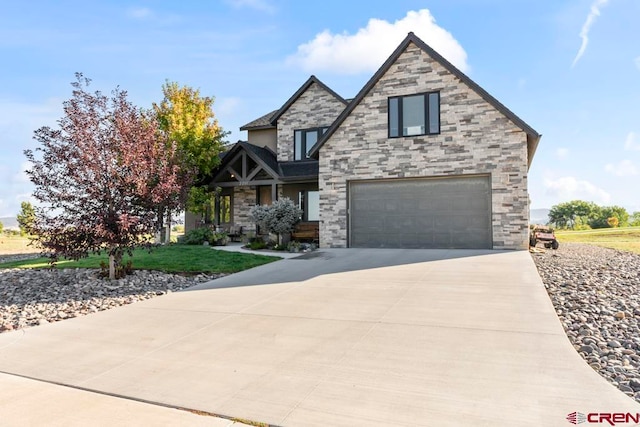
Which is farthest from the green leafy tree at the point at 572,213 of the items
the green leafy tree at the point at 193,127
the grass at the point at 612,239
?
the green leafy tree at the point at 193,127

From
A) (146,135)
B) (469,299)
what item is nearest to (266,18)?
(146,135)

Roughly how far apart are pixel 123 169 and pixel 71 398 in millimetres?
6623

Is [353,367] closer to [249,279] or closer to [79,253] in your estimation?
[249,279]

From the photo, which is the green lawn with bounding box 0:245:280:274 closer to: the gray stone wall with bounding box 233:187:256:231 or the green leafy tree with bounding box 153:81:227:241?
the green leafy tree with bounding box 153:81:227:241

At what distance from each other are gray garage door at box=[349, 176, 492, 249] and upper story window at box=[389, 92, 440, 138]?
77.0 inches

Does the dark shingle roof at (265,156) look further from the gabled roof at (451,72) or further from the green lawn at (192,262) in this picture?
the green lawn at (192,262)

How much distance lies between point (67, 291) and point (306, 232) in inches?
414

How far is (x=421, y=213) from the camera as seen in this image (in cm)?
1420

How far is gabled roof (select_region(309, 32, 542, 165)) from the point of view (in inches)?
514

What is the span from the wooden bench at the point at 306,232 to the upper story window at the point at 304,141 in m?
4.31

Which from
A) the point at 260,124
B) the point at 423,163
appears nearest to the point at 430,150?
the point at 423,163

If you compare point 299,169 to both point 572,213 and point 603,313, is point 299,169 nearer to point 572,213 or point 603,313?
point 603,313

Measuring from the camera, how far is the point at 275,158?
21.0 m

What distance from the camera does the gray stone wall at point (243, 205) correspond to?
20.7 metres
